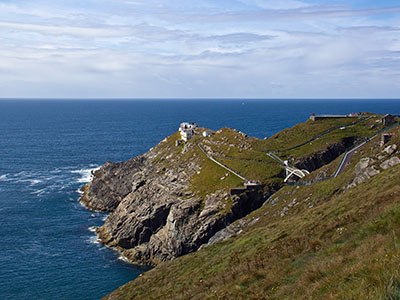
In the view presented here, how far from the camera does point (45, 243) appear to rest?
85250mm

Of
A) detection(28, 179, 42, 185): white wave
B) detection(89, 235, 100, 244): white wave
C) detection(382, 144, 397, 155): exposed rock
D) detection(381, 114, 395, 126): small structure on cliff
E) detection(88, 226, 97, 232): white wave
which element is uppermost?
detection(381, 114, 395, 126): small structure on cliff

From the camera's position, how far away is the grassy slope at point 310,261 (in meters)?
17.8

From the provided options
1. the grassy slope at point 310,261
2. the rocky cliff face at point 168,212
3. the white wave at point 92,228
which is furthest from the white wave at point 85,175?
the grassy slope at point 310,261

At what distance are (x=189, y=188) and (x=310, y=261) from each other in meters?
65.7

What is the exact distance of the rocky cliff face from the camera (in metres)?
78.0

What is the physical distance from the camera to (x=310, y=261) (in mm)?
26219

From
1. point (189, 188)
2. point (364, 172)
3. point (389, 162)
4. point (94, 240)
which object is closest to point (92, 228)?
point (94, 240)

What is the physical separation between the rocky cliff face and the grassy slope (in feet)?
88.6

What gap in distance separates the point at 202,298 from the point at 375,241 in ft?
43.7

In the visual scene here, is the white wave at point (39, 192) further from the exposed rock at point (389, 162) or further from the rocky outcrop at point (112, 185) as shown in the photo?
the exposed rock at point (389, 162)

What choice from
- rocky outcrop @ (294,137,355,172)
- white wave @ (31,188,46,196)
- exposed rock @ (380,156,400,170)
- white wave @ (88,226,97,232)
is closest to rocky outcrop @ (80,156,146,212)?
white wave @ (31,188,46,196)

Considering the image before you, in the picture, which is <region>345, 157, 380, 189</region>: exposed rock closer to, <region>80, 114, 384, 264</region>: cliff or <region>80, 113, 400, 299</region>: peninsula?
<region>80, 113, 400, 299</region>: peninsula

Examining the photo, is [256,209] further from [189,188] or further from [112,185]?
[112,185]

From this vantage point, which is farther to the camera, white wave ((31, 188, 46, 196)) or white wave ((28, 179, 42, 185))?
white wave ((28, 179, 42, 185))
